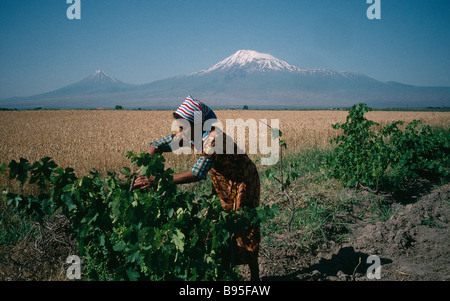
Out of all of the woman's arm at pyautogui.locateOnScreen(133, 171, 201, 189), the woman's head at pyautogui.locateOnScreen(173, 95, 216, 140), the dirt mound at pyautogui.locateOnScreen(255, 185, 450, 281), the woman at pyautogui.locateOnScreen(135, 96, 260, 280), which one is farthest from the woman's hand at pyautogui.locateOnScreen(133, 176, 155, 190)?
the dirt mound at pyautogui.locateOnScreen(255, 185, 450, 281)

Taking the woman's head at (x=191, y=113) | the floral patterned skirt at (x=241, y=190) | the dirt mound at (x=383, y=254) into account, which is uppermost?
the woman's head at (x=191, y=113)

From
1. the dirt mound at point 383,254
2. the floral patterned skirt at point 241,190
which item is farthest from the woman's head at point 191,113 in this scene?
the dirt mound at point 383,254

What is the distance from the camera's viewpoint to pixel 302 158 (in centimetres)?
768

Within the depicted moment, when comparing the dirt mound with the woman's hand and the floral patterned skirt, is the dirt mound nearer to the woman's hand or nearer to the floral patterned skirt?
the floral patterned skirt

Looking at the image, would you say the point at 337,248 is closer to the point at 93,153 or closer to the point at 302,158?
the point at 302,158

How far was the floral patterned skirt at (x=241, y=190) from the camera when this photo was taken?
8.09ft

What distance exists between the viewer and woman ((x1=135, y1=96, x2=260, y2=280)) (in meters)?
2.32

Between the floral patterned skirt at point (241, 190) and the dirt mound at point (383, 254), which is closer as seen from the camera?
the floral patterned skirt at point (241, 190)

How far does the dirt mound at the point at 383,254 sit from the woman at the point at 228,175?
26.6 inches

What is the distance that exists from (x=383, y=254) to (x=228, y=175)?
2155mm

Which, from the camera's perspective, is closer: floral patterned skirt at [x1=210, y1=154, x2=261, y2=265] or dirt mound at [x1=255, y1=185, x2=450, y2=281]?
floral patterned skirt at [x1=210, y1=154, x2=261, y2=265]

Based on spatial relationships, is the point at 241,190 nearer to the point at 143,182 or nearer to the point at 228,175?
the point at 228,175

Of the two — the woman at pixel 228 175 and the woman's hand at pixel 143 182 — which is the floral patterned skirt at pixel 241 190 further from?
the woman's hand at pixel 143 182
